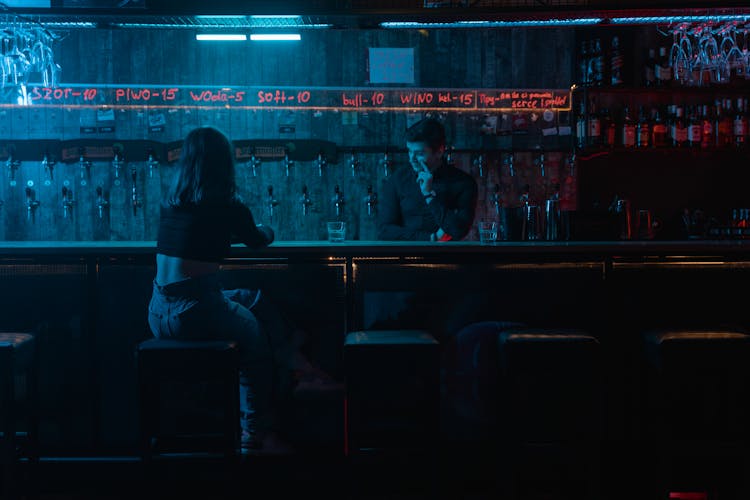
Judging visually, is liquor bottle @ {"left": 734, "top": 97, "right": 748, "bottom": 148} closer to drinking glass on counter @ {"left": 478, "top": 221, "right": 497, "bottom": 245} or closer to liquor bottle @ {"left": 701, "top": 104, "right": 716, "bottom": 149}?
liquor bottle @ {"left": 701, "top": 104, "right": 716, "bottom": 149}

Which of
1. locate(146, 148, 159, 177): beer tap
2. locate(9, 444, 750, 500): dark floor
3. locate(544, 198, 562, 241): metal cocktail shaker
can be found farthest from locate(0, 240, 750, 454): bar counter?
locate(146, 148, 159, 177): beer tap

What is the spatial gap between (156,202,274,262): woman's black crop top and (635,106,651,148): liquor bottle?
396 cm

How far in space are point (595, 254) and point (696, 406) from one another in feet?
3.08

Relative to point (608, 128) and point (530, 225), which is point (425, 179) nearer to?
point (530, 225)

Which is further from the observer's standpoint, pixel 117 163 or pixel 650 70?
pixel 650 70

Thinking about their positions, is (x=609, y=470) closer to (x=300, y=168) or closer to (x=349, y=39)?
(x=300, y=168)

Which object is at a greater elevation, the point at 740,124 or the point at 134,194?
the point at 740,124

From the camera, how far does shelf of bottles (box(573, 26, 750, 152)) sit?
5562 mm

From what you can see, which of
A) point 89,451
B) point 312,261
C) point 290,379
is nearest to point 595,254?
point 312,261

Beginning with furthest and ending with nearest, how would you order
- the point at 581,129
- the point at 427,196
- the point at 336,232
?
the point at 581,129
the point at 427,196
the point at 336,232

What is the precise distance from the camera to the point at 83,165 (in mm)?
5344

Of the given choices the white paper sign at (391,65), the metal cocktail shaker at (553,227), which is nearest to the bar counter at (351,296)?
the metal cocktail shaker at (553,227)

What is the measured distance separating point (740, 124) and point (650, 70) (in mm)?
870

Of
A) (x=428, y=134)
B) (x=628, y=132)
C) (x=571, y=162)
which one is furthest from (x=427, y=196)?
(x=628, y=132)
